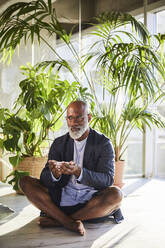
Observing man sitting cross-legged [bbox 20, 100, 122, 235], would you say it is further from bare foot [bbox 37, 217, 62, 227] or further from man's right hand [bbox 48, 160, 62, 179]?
man's right hand [bbox 48, 160, 62, 179]

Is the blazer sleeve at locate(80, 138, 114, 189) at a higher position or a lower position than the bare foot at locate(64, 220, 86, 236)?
higher

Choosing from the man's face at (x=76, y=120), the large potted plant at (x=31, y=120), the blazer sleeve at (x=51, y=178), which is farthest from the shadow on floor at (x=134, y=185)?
the man's face at (x=76, y=120)

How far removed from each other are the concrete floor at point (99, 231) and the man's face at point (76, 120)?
741mm

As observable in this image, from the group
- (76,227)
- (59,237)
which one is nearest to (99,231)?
(76,227)

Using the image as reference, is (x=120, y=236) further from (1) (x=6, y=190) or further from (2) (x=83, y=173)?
(1) (x=6, y=190)

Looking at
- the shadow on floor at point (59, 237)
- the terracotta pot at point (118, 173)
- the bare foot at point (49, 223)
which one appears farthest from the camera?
the terracotta pot at point (118, 173)

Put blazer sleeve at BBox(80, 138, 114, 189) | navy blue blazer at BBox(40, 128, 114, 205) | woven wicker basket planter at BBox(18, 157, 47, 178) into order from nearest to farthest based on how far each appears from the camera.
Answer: blazer sleeve at BBox(80, 138, 114, 189), navy blue blazer at BBox(40, 128, 114, 205), woven wicker basket planter at BBox(18, 157, 47, 178)

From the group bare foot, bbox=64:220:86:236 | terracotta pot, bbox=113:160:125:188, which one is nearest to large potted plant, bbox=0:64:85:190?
terracotta pot, bbox=113:160:125:188

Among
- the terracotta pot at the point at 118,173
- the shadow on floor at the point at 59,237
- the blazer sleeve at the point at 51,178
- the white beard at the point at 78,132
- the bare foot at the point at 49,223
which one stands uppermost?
the white beard at the point at 78,132

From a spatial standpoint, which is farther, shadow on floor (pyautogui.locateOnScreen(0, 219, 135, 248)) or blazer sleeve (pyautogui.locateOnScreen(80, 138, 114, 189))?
blazer sleeve (pyautogui.locateOnScreen(80, 138, 114, 189))

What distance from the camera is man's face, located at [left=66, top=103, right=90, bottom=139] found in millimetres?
2641

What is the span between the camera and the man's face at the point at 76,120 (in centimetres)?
264

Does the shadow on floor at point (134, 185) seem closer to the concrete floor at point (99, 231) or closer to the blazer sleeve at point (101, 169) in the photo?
the concrete floor at point (99, 231)

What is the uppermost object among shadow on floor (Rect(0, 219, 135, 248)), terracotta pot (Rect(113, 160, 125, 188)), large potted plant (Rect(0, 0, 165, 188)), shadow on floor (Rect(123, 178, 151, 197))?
large potted plant (Rect(0, 0, 165, 188))
